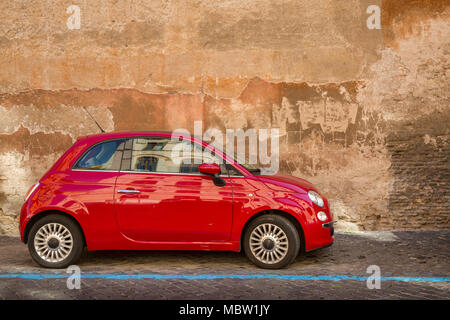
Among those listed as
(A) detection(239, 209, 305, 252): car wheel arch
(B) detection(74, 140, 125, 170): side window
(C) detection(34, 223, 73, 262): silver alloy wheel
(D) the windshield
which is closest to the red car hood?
(D) the windshield

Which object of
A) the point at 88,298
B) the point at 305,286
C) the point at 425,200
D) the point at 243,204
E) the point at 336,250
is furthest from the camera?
the point at 425,200

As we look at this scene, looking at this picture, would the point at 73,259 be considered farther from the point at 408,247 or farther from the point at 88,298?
the point at 408,247

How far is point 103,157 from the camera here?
5953mm

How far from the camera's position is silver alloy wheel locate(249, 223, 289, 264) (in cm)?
566

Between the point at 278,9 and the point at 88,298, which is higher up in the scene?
the point at 278,9

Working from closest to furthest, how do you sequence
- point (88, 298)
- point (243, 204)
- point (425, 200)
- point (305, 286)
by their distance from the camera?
point (88, 298)
point (305, 286)
point (243, 204)
point (425, 200)

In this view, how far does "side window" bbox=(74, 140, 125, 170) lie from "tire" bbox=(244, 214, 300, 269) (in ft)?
6.07

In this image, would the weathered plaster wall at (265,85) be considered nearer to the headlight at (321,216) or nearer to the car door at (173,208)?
the headlight at (321,216)

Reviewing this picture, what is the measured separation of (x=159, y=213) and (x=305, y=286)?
6.23 feet

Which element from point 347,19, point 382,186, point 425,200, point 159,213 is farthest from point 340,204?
point 159,213

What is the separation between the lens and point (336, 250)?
6996 millimetres

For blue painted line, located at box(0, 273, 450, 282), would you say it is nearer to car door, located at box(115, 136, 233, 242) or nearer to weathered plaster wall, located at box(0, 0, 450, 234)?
car door, located at box(115, 136, 233, 242)

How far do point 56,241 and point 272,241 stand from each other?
260 cm

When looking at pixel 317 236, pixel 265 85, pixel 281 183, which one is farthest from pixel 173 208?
pixel 265 85
